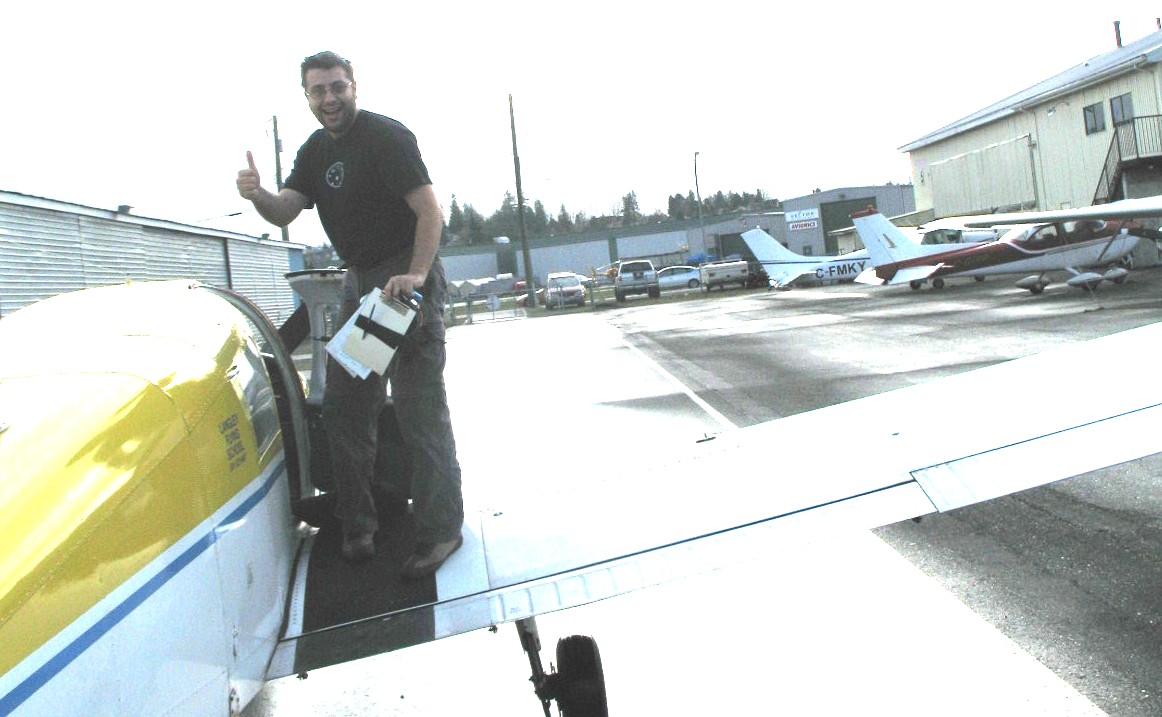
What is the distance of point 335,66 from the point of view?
3.38 m

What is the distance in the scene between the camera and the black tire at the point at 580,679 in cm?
317

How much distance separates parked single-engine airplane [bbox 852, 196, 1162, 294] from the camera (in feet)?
85.0

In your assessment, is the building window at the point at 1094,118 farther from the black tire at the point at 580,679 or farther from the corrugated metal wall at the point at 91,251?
the black tire at the point at 580,679

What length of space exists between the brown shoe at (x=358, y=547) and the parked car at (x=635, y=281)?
154ft

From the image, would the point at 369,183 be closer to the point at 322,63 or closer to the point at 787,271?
the point at 322,63

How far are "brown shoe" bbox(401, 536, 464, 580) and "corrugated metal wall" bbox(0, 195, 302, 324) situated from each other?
312 inches

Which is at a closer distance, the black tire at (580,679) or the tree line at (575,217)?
the black tire at (580,679)

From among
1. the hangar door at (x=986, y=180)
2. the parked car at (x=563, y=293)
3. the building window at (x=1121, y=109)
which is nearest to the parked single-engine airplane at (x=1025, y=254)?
the building window at (x=1121, y=109)

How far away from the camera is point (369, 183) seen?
136 inches

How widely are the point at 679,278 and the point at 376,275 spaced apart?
5319 centimetres

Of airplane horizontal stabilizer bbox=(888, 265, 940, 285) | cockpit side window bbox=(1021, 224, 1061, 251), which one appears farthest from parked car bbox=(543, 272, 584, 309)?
cockpit side window bbox=(1021, 224, 1061, 251)

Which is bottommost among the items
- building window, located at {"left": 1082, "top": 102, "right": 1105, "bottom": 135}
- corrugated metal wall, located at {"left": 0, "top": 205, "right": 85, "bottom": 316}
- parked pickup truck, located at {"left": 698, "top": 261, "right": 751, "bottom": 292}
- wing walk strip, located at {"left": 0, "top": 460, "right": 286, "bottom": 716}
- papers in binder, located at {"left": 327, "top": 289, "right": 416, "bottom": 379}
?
wing walk strip, located at {"left": 0, "top": 460, "right": 286, "bottom": 716}

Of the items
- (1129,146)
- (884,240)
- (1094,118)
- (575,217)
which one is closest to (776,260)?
(884,240)

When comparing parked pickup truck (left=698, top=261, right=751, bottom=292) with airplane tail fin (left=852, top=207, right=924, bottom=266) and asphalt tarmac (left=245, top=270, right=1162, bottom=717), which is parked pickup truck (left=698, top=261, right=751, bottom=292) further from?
asphalt tarmac (left=245, top=270, right=1162, bottom=717)
